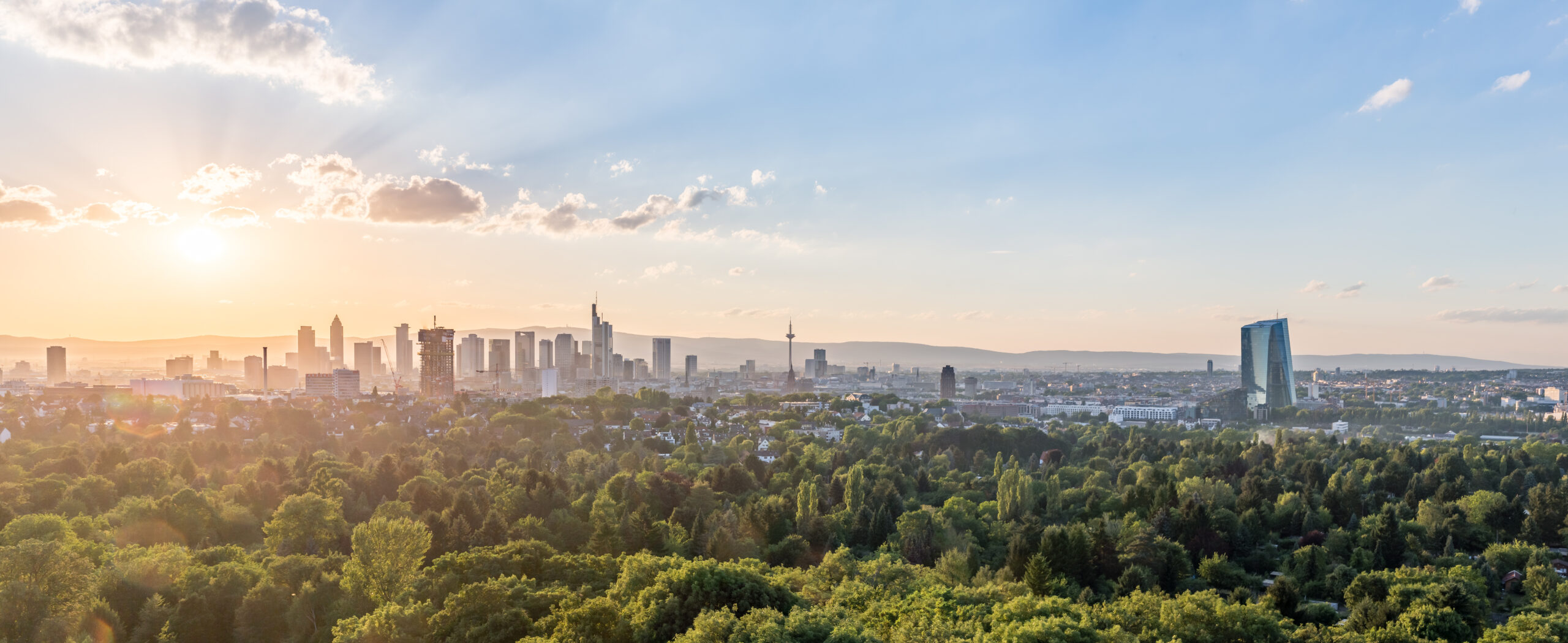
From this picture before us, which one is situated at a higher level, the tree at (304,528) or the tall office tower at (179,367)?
the tall office tower at (179,367)

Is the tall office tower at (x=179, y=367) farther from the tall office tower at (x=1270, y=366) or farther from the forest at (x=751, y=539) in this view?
the tall office tower at (x=1270, y=366)

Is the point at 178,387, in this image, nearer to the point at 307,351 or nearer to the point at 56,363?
the point at 56,363

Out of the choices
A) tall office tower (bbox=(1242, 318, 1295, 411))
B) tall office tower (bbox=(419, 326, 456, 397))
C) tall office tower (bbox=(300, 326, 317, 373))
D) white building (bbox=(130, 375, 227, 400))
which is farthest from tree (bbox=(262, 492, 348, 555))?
tall office tower (bbox=(300, 326, 317, 373))

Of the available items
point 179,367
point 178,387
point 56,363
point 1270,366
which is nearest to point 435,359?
point 178,387

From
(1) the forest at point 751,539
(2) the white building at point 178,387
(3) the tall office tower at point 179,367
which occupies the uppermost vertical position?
(3) the tall office tower at point 179,367

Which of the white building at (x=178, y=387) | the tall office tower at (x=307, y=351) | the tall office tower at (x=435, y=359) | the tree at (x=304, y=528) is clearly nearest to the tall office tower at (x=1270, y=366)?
the tall office tower at (x=435, y=359)

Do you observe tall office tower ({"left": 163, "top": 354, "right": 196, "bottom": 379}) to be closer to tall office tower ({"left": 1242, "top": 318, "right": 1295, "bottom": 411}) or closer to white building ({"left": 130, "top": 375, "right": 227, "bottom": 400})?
white building ({"left": 130, "top": 375, "right": 227, "bottom": 400})
